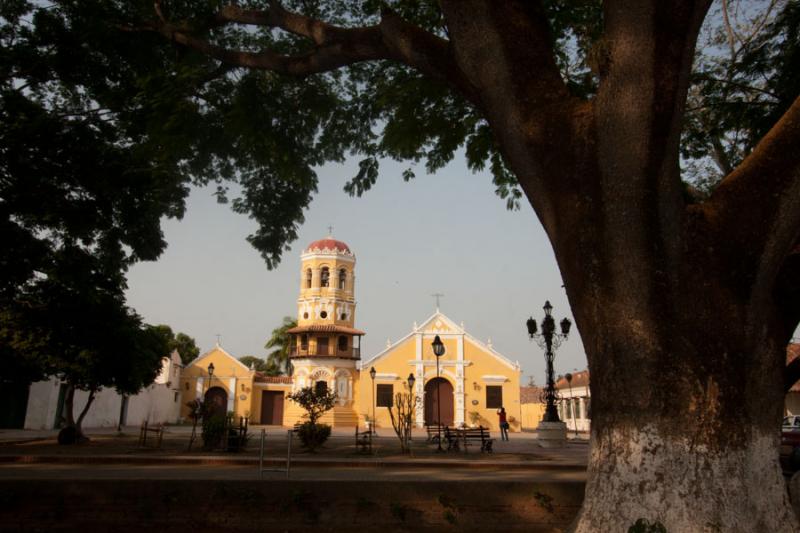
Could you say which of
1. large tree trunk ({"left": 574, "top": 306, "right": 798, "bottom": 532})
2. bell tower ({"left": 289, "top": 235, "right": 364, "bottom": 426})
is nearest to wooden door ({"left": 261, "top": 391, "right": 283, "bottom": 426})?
bell tower ({"left": 289, "top": 235, "right": 364, "bottom": 426})

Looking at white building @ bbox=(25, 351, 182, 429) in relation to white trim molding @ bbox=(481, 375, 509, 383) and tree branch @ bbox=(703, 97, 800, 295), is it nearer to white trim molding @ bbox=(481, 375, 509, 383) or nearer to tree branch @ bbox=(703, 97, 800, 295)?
white trim molding @ bbox=(481, 375, 509, 383)

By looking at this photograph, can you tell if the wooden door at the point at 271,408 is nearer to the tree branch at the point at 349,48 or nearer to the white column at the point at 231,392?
the white column at the point at 231,392

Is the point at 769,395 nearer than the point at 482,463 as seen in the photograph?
Yes

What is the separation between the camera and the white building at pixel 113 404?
82.8 feet

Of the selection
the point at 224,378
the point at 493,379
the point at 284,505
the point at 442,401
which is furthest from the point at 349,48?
the point at 224,378

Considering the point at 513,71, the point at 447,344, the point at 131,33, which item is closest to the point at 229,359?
the point at 447,344

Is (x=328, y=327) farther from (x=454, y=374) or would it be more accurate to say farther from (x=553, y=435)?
(x=553, y=435)

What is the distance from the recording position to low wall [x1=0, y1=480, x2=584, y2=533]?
19.8ft

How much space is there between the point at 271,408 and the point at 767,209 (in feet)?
137

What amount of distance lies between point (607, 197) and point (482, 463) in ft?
33.0

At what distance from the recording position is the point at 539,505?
20.7 feet

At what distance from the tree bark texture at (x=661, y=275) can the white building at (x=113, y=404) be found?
21458 mm

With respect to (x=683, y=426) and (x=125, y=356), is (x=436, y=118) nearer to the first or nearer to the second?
(x=683, y=426)

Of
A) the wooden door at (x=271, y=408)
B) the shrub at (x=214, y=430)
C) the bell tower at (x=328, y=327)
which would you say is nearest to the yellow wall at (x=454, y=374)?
the bell tower at (x=328, y=327)
